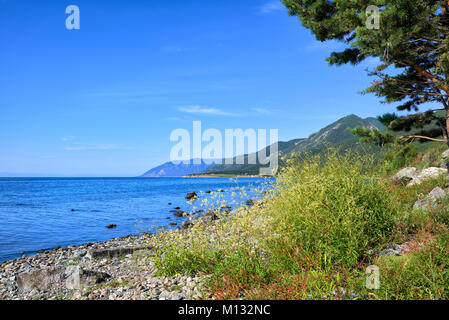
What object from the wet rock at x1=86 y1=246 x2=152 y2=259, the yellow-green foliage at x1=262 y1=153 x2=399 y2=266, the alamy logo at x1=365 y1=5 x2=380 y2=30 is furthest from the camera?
the wet rock at x1=86 y1=246 x2=152 y2=259

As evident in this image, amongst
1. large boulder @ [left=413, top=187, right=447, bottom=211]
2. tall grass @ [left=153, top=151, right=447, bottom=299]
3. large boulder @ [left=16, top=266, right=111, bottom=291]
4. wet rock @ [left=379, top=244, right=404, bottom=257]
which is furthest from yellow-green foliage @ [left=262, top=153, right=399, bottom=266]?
large boulder @ [left=16, top=266, right=111, bottom=291]

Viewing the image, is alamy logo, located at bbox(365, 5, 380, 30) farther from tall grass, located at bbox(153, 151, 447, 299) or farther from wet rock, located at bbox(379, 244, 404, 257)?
wet rock, located at bbox(379, 244, 404, 257)

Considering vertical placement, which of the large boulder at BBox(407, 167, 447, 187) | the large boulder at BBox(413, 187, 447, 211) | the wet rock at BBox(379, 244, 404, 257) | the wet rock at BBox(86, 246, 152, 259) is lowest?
the wet rock at BBox(86, 246, 152, 259)

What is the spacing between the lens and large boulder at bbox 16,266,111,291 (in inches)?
272

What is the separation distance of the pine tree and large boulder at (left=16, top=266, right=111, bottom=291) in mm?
11770

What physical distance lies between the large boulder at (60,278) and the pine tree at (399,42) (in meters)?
11.8

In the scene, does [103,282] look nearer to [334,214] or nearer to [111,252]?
[111,252]

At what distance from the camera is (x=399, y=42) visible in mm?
11273

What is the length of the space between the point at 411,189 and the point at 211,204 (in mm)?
9488

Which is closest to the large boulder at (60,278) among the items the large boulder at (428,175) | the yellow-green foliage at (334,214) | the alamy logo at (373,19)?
the yellow-green foliage at (334,214)

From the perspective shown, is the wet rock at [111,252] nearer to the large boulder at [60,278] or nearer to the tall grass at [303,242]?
the large boulder at [60,278]

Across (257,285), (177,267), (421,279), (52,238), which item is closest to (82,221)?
(52,238)

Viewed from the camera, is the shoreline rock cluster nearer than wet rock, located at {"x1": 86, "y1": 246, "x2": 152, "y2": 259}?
Yes

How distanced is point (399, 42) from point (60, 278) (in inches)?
540
